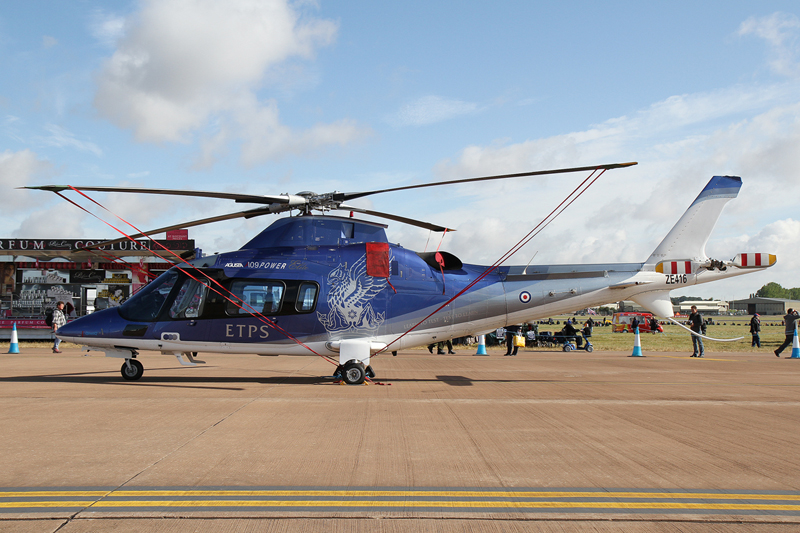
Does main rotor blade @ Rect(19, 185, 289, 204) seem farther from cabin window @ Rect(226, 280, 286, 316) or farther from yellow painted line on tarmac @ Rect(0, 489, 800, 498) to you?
yellow painted line on tarmac @ Rect(0, 489, 800, 498)

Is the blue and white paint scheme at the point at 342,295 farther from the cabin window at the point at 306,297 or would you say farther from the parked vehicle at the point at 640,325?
the parked vehicle at the point at 640,325

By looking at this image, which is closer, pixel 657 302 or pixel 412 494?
pixel 412 494

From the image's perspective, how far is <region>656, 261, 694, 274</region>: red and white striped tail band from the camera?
1163cm

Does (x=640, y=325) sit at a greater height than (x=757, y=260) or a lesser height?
lesser

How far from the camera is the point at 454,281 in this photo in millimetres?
11773

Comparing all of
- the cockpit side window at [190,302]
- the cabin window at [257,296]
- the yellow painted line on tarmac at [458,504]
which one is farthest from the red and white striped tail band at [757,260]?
the cockpit side window at [190,302]

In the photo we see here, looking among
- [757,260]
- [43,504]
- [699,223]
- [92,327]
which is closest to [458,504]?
[43,504]

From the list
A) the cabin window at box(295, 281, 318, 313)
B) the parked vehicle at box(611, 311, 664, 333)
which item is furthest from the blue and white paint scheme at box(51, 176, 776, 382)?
the parked vehicle at box(611, 311, 664, 333)

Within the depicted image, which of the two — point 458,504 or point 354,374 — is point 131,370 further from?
point 458,504

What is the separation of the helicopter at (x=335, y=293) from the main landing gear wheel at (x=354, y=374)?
23 millimetres

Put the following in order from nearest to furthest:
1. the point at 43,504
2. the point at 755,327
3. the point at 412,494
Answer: the point at 43,504, the point at 412,494, the point at 755,327

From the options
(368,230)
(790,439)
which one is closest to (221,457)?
(790,439)

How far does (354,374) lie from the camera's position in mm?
10867

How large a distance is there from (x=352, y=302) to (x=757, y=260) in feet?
26.5
